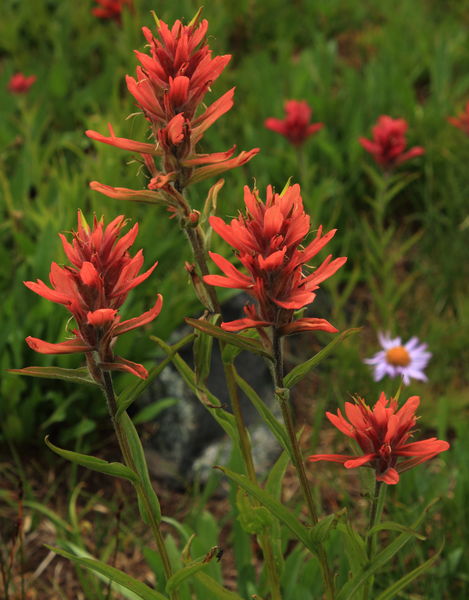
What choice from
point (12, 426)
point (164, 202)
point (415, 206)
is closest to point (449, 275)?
point (415, 206)

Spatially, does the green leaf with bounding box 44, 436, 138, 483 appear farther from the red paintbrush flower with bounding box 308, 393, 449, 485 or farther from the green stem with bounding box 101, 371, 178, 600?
the red paintbrush flower with bounding box 308, 393, 449, 485

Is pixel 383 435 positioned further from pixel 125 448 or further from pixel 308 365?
pixel 125 448

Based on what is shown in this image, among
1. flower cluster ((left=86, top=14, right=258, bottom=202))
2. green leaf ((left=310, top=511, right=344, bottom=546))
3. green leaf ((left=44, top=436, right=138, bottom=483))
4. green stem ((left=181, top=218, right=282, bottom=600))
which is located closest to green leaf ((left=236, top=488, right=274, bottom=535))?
green stem ((left=181, top=218, right=282, bottom=600))

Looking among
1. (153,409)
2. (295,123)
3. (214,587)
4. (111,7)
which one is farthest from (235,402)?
(111,7)

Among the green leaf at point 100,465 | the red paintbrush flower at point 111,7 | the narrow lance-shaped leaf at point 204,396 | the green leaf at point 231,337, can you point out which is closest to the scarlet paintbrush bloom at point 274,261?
the green leaf at point 231,337

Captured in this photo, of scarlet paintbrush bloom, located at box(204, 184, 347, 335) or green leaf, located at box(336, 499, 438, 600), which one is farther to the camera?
green leaf, located at box(336, 499, 438, 600)

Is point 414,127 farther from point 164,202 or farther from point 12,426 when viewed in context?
point 164,202
